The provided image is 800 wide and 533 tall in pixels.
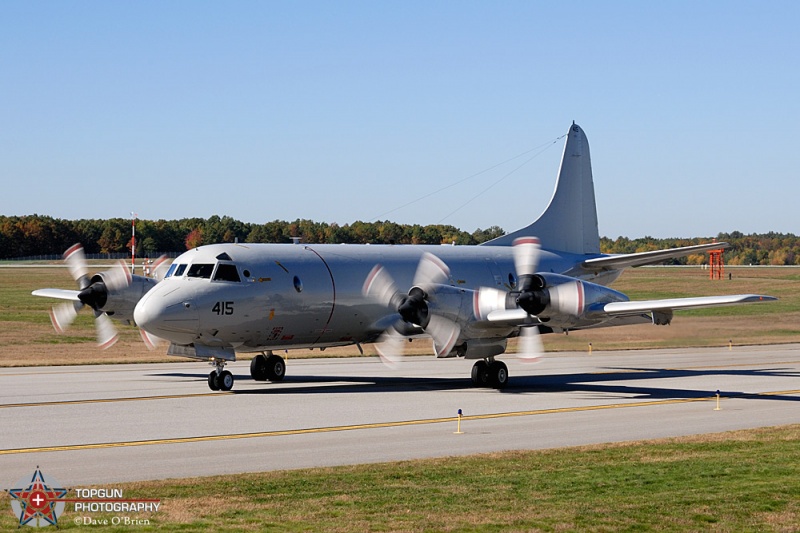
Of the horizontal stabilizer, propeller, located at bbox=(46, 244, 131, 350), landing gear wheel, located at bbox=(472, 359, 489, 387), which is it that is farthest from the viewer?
propeller, located at bbox=(46, 244, 131, 350)

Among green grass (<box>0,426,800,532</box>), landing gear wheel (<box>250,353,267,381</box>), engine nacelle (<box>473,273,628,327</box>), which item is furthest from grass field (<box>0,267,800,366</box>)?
green grass (<box>0,426,800,532</box>)

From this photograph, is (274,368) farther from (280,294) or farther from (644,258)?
(644,258)

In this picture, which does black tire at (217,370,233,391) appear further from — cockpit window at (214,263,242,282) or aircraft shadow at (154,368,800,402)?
cockpit window at (214,263,242,282)

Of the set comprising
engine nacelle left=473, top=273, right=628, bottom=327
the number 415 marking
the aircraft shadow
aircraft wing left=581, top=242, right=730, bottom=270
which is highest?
aircraft wing left=581, top=242, right=730, bottom=270

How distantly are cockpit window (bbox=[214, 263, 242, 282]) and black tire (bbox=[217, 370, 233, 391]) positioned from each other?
270 cm

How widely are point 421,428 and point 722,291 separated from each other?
7741cm

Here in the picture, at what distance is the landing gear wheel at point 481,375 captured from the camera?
101 ft

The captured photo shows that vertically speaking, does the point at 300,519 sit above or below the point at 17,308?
below

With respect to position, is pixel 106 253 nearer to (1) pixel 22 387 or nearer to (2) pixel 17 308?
(2) pixel 17 308

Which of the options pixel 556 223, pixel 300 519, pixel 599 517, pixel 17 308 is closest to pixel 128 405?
pixel 300 519

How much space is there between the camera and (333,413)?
23828 mm

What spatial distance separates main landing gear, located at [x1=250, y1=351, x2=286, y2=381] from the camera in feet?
104

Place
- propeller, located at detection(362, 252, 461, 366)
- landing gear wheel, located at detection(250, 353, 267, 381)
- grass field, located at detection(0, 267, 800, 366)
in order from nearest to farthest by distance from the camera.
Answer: propeller, located at detection(362, 252, 461, 366) → landing gear wheel, located at detection(250, 353, 267, 381) → grass field, located at detection(0, 267, 800, 366)

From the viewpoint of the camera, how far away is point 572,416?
2364 cm
